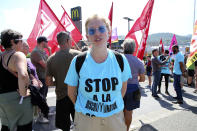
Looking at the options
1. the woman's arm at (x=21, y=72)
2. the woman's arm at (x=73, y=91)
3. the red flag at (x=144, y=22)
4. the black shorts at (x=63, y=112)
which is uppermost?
the red flag at (x=144, y=22)

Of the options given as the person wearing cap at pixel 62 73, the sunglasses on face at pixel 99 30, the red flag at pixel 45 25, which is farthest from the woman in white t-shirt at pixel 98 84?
the red flag at pixel 45 25

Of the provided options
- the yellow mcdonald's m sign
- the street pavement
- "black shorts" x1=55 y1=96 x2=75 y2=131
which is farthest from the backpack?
Answer: the yellow mcdonald's m sign

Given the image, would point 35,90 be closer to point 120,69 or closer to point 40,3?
point 120,69

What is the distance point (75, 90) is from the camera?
5.54ft

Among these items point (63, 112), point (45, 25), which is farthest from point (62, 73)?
point (45, 25)

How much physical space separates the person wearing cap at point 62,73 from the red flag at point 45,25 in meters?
1.49

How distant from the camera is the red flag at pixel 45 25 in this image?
3.98m

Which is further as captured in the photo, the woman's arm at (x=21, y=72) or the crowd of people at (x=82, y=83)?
the woman's arm at (x=21, y=72)

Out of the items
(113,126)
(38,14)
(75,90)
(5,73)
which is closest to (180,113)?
(113,126)

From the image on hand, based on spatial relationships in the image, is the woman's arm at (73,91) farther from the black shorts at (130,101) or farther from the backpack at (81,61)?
the black shorts at (130,101)

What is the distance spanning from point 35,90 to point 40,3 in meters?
2.80

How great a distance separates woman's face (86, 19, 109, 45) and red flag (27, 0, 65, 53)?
101 inches

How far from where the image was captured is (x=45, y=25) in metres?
4.10

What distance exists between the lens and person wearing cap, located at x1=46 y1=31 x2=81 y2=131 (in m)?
2.48
